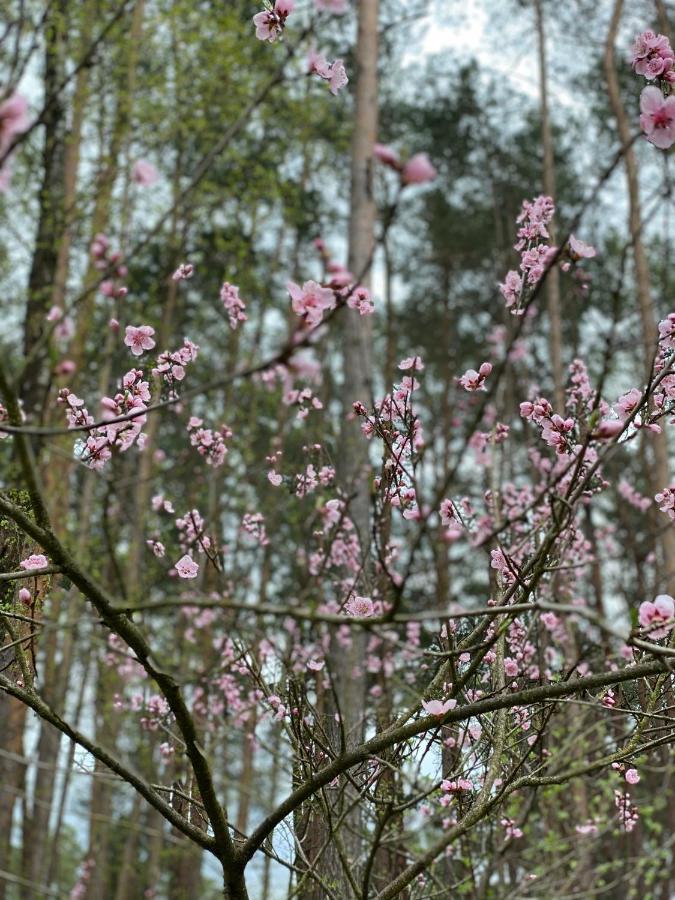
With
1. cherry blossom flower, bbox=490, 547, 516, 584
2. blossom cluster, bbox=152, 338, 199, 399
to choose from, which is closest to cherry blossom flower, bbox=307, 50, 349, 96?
blossom cluster, bbox=152, 338, 199, 399

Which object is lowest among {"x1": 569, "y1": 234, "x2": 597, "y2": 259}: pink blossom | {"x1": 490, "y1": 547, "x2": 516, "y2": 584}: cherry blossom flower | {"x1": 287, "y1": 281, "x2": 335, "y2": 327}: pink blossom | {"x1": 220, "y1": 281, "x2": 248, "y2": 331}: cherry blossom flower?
{"x1": 490, "y1": 547, "x2": 516, "y2": 584}: cherry blossom flower

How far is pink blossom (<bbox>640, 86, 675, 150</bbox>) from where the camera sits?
2088mm

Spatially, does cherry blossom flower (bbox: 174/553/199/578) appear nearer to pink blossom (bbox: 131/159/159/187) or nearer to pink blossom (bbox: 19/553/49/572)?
pink blossom (bbox: 19/553/49/572)

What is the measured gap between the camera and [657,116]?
210 cm

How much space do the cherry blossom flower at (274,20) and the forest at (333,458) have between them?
10 mm

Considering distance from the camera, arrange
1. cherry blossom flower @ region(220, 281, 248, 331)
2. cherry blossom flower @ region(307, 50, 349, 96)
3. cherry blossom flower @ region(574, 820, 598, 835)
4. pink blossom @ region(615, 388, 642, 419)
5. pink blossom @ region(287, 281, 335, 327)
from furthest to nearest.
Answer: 1. cherry blossom flower @ region(574, 820, 598, 835)
2. cherry blossom flower @ region(220, 281, 248, 331)
3. pink blossom @ region(615, 388, 642, 419)
4. cherry blossom flower @ region(307, 50, 349, 96)
5. pink blossom @ region(287, 281, 335, 327)

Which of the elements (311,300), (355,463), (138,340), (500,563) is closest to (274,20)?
(311,300)

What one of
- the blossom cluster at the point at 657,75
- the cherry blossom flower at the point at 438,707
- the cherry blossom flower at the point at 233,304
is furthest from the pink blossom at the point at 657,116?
the cherry blossom flower at the point at 233,304

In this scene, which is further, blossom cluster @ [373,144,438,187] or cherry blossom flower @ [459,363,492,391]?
cherry blossom flower @ [459,363,492,391]

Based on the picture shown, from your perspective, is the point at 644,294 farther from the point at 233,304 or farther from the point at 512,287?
the point at 512,287

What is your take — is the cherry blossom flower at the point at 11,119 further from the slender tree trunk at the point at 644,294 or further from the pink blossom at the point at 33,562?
the slender tree trunk at the point at 644,294

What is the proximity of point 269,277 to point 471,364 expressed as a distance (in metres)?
3.33

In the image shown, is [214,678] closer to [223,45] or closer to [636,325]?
[223,45]

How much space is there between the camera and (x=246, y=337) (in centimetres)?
1349
